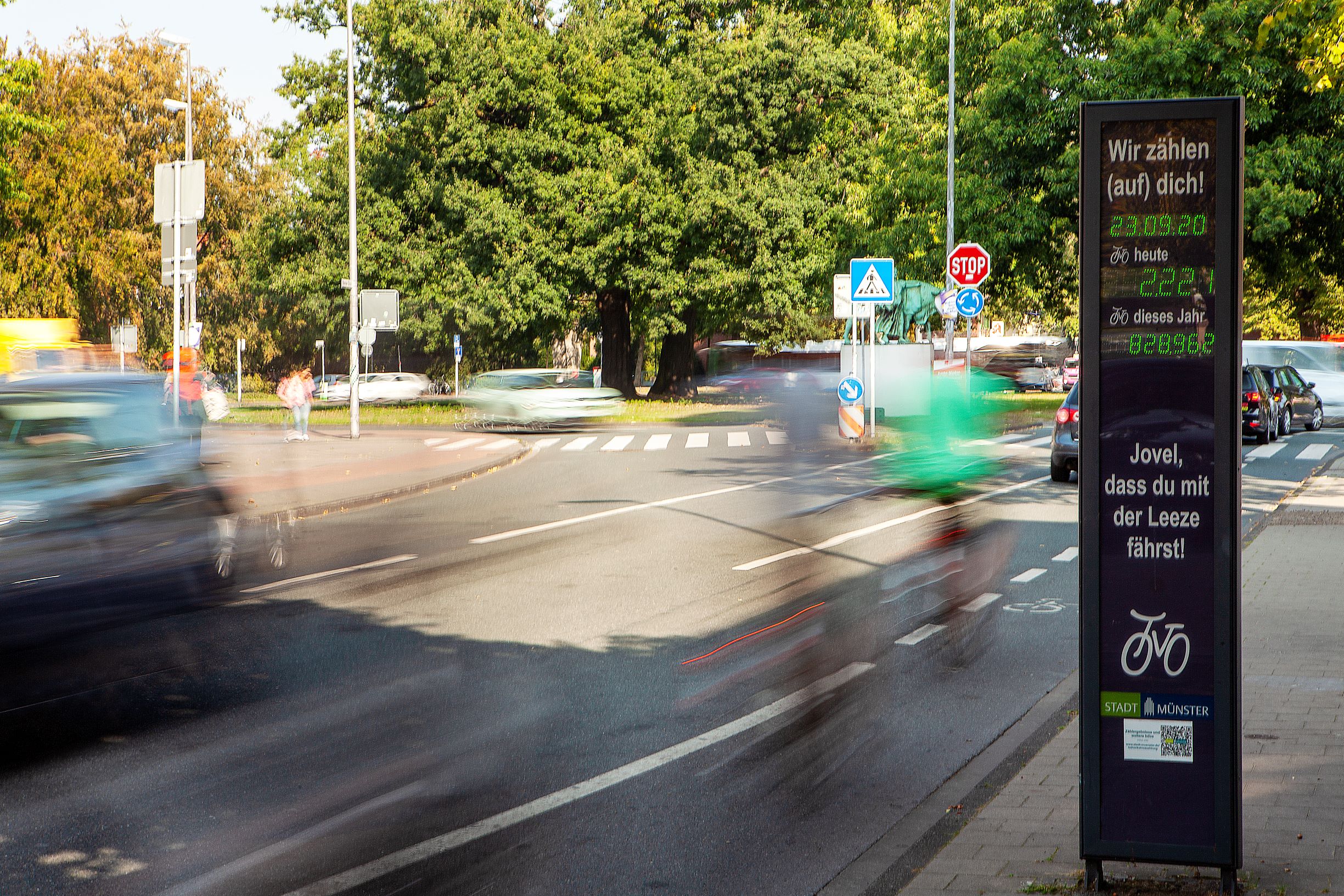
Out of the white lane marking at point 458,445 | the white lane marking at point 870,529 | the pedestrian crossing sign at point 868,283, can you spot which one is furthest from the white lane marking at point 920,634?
the white lane marking at point 458,445

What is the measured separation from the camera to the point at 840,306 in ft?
82.2

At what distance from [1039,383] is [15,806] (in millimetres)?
69337

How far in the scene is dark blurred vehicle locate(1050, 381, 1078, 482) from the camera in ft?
58.0

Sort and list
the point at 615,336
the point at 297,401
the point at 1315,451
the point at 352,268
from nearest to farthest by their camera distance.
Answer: the point at 1315,451 < the point at 297,401 < the point at 352,268 < the point at 615,336

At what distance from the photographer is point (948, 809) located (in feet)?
16.8

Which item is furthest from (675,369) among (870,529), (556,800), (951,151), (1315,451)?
(556,800)

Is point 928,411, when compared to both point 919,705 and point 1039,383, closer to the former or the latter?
point 919,705

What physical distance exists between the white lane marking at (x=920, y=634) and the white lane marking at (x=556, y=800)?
1.07 meters

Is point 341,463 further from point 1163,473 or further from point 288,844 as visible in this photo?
point 1163,473

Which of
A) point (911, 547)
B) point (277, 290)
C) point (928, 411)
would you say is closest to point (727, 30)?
point (277, 290)

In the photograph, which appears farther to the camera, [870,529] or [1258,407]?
[1258,407]

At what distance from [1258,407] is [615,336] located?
82.4ft

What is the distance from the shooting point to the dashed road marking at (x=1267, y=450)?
23.7 metres

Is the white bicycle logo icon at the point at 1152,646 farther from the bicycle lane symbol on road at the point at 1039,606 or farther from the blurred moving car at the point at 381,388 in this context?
the blurred moving car at the point at 381,388
